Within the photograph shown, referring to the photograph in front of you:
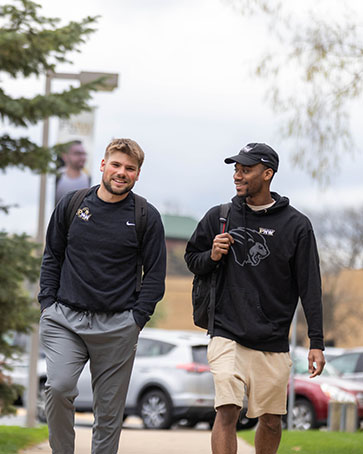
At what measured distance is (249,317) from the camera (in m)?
6.07

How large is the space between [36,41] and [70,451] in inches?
274

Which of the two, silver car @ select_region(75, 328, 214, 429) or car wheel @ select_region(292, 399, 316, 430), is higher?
silver car @ select_region(75, 328, 214, 429)

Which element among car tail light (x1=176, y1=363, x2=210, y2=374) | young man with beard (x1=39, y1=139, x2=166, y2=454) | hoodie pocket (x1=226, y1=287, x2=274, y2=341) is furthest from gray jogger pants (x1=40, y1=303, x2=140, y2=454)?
car tail light (x1=176, y1=363, x2=210, y2=374)

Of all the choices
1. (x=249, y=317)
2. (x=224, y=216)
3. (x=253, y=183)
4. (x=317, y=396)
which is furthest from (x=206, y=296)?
(x=317, y=396)

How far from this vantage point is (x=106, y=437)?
5.58m

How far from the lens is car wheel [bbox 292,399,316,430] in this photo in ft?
57.7

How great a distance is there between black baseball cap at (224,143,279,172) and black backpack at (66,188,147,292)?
757mm

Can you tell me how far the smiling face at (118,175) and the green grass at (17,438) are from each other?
4.21 metres

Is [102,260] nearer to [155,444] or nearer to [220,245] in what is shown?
[220,245]

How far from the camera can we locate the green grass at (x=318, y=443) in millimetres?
10562

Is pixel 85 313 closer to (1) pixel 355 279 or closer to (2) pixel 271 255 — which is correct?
(2) pixel 271 255

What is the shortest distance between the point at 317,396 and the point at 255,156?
12128 mm

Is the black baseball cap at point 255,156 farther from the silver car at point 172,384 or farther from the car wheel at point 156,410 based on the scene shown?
the car wheel at point 156,410

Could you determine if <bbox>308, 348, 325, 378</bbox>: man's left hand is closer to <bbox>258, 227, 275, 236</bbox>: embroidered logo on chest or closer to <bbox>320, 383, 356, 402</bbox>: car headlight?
<bbox>258, 227, 275, 236</bbox>: embroidered logo on chest
